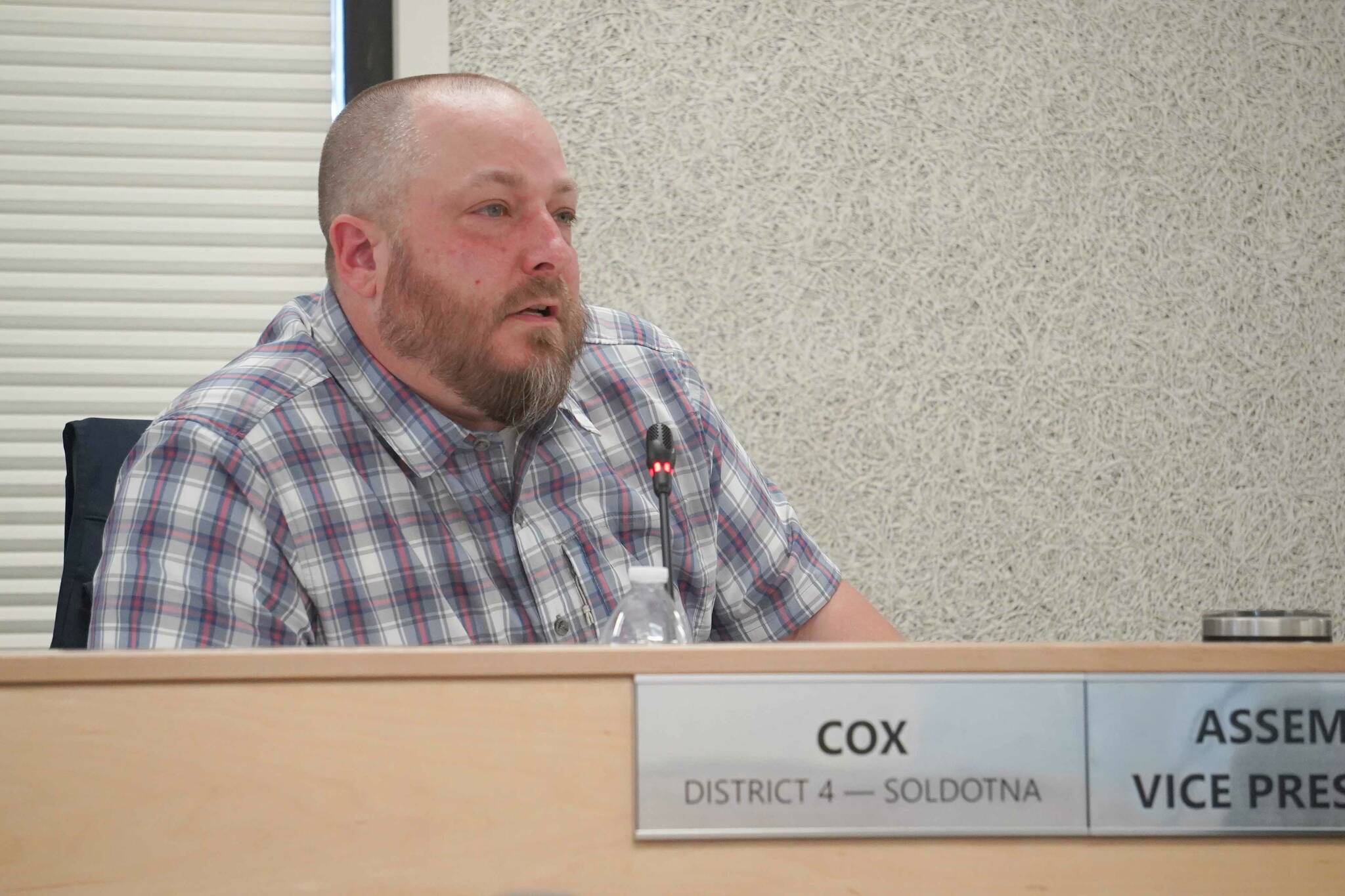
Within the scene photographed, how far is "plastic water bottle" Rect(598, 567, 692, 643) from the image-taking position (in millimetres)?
983

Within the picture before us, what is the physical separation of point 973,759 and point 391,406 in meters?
0.80

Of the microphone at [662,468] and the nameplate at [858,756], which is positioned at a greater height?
the microphone at [662,468]

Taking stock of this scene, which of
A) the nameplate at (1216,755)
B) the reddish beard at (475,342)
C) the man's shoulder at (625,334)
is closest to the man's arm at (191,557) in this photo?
the reddish beard at (475,342)

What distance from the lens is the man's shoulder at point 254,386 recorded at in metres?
1.15

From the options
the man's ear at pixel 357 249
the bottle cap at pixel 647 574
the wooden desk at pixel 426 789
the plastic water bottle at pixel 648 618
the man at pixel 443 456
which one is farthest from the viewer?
the man's ear at pixel 357 249

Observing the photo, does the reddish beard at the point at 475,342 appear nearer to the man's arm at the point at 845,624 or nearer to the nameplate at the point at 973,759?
the man's arm at the point at 845,624

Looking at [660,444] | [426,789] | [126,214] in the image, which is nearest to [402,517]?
[660,444]

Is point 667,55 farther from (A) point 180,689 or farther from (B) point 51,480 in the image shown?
(A) point 180,689

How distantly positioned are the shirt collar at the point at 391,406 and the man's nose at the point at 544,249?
181 mm

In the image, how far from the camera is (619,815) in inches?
21.6

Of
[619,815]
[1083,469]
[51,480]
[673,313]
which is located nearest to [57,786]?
[619,815]

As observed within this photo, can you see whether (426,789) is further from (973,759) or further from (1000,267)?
(1000,267)

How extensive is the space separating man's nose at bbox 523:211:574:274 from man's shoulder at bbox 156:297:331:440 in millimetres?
231

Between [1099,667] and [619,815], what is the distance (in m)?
0.22
